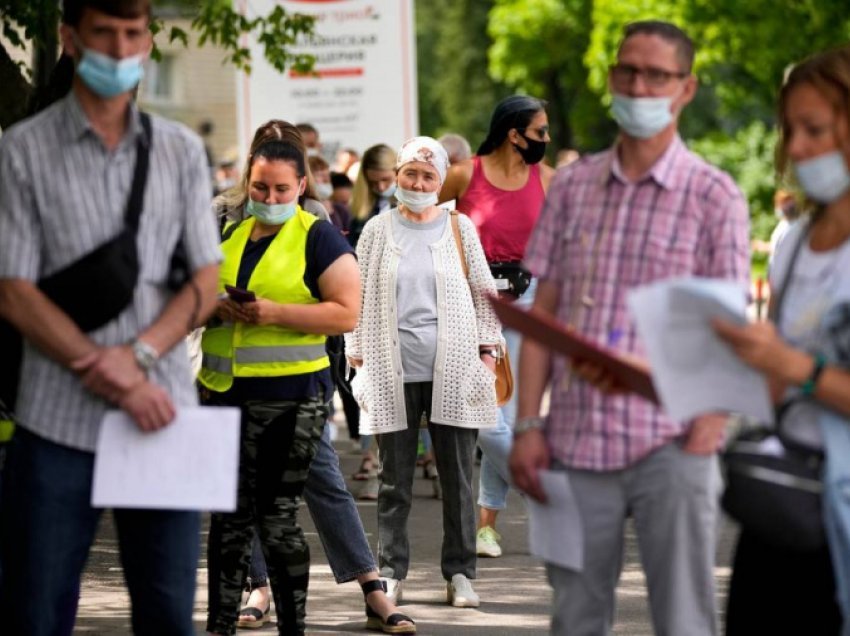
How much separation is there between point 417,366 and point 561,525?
3434mm

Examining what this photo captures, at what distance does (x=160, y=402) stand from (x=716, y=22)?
32662mm

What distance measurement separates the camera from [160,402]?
15.5 feet

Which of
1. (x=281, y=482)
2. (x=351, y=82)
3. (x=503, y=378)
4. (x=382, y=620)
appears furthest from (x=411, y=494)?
(x=351, y=82)

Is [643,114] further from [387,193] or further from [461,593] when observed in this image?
[387,193]

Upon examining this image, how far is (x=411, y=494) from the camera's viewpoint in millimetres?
8297

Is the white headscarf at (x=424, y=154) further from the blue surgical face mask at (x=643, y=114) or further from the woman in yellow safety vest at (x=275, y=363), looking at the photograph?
the blue surgical face mask at (x=643, y=114)

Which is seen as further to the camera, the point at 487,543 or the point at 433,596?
the point at 487,543

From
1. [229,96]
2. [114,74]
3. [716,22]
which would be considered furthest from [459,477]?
[229,96]

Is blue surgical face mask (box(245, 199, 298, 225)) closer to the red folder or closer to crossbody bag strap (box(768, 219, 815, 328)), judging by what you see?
the red folder

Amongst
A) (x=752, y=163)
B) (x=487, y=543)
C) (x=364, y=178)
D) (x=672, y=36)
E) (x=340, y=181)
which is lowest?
(x=487, y=543)

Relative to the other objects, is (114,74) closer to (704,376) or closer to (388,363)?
(704,376)

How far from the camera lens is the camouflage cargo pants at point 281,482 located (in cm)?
673

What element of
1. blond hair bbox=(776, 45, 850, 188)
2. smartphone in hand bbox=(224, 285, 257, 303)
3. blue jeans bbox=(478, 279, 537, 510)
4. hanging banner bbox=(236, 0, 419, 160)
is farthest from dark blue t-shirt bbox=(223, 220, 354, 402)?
hanging banner bbox=(236, 0, 419, 160)

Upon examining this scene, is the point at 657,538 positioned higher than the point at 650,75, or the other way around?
the point at 650,75
